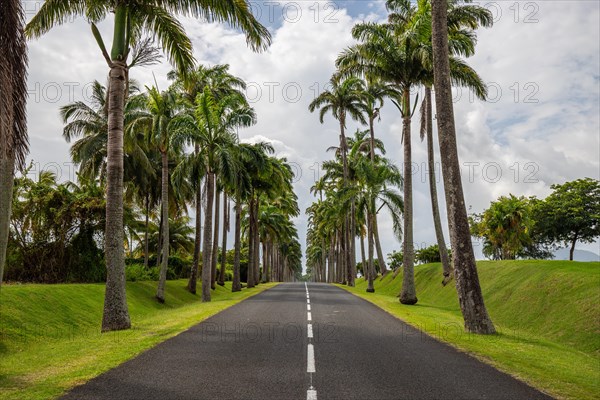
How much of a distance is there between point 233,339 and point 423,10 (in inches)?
805

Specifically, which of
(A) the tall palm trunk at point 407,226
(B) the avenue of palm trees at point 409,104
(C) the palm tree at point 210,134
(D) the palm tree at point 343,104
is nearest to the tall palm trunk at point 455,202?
(B) the avenue of palm trees at point 409,104

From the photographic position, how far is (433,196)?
98.3 feet

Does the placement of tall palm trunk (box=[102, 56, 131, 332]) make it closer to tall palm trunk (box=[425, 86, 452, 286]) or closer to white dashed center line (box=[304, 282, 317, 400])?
white dashed center line (box=[304, 282, 317, 400])

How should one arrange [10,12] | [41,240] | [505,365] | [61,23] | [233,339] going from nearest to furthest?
[10,12], [505,365], [233,339], [61,23], [41,240]

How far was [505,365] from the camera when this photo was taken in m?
8.53

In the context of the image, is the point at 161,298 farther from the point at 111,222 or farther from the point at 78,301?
the point at 111,222

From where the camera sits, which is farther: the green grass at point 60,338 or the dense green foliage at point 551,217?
the dense green foliage at point 551,217

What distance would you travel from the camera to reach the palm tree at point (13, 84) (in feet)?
21.4

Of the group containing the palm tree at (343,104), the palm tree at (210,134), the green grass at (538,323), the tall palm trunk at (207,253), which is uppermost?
the palm tree at (343,104)

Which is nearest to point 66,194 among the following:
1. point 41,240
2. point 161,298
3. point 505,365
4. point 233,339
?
point 41,240

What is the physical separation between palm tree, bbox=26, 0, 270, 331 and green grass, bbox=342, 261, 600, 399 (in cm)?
915

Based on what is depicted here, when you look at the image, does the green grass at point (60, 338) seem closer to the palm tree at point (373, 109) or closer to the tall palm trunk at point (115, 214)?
the tall palm trunk at point (115, 214)

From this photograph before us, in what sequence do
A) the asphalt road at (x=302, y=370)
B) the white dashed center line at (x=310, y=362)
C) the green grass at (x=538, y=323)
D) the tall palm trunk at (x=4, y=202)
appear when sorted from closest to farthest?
the white dashed center line at (x=310, y=362) → the asphalt road at (x=302, y=370) → the green grass at (x=538, y=323) → the tall palm trunk at (x=4, y=202)

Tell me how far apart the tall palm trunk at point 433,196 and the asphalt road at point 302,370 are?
686 inches
